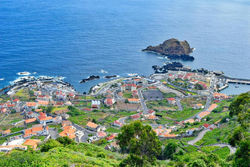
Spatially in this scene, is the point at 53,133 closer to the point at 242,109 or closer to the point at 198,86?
the point at 242,109

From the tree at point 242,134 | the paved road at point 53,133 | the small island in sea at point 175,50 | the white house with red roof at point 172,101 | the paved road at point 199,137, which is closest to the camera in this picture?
the tree at point 242,134

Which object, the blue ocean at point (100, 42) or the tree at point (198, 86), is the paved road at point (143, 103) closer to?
the blue ocean at point (100, 42)

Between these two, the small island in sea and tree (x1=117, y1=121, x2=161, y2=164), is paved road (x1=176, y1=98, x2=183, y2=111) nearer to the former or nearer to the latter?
the small island in sea

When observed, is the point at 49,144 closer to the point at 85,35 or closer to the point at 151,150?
the point at 151,150

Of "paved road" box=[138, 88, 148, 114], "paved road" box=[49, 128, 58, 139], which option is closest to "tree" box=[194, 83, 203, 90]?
"paved road" box=[138, 88, 148, 114]

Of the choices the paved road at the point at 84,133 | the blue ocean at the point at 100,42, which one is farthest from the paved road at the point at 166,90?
the paved road at the point at 84,133

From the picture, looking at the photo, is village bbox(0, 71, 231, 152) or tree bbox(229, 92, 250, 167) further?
village bbox(0, 71, 231, 152)

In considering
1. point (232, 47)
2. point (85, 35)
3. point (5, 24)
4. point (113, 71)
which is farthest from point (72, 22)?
point (232, 47)

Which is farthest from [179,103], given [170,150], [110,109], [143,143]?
[143,143]
